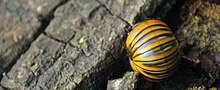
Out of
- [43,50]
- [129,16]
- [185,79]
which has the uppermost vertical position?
[129,16]

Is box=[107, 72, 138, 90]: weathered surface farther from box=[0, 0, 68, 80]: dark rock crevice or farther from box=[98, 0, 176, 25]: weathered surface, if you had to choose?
box=[0, 0, 68, 80]: dark rock crevice

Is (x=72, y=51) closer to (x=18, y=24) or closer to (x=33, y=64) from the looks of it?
(x=33, y=64)

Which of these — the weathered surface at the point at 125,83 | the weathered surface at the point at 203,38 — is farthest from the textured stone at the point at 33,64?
the weathered surface at the point at 203,38

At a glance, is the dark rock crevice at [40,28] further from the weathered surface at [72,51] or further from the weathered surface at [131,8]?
the weathered surface at [131,8]

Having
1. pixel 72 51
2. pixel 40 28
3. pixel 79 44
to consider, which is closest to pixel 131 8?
pixel 79 44

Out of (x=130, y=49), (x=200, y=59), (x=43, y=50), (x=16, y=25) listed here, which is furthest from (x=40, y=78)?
(x=200, y=59)

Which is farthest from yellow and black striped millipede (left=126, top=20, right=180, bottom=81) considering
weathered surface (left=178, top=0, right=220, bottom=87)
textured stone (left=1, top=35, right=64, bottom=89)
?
textured stone (left=1, top=35, right=64, bottom=89)

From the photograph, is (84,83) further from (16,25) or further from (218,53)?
(218,53)
